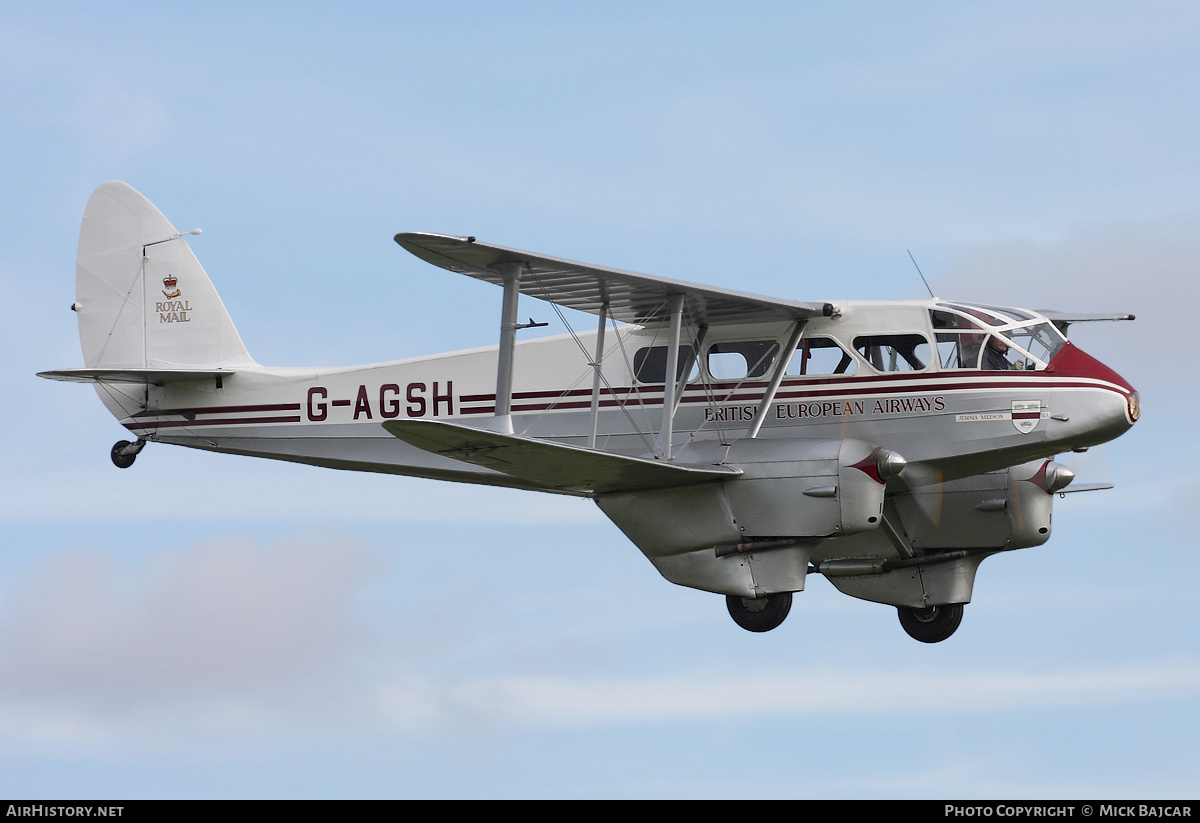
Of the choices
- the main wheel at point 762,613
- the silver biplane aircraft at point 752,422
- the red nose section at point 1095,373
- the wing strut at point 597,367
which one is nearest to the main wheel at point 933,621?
the silver biplane aircraft at point 752,422

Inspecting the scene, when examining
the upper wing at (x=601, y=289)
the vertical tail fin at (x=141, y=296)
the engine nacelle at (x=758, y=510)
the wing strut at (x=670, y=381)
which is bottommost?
the engine nacelle at (x=758, y=510)

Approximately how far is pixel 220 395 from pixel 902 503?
1015cm

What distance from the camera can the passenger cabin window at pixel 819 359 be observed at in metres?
19.2

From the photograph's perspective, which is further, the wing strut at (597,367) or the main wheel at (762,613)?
the main wheel at (762,613)

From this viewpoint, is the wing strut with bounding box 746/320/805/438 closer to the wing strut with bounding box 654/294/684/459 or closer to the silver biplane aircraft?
the silver biplane aircraft

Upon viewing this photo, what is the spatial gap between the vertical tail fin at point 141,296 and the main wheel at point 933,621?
10506mm

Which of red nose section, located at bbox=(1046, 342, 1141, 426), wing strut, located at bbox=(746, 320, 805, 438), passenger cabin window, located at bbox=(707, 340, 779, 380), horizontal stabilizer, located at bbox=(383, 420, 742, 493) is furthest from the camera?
passenger cabin window, located at bbox=(707, 340, 779, 380)

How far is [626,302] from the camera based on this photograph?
63.3 ft

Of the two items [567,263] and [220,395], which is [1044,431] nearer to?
[567,263]

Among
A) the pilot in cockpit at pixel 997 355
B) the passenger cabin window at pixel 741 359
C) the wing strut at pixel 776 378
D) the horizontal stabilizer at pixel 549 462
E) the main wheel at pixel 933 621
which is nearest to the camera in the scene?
the horizontal stabilizer at pixel 549 462

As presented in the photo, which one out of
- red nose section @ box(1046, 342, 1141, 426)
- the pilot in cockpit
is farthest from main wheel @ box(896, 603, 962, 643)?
red nose section @ box(1046, 342, 1141, 426)

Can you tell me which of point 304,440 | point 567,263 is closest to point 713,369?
point 567,263

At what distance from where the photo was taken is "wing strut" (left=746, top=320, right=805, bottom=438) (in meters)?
19.0

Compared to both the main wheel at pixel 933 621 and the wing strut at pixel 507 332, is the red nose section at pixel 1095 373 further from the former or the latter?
the wing strut at pixel 507 332
